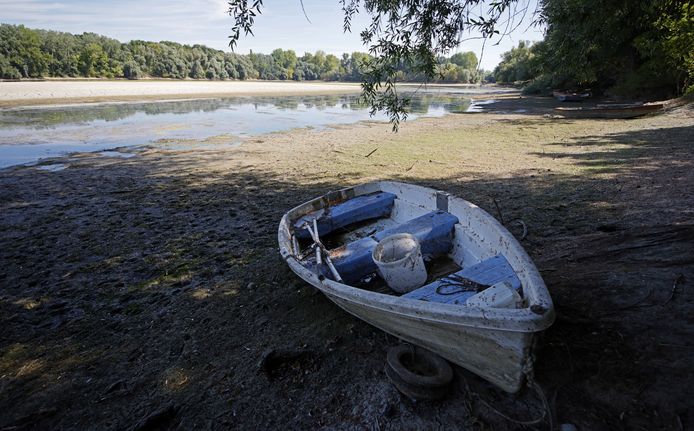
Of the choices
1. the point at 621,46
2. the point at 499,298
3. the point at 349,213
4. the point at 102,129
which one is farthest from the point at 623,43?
the point at 102,129

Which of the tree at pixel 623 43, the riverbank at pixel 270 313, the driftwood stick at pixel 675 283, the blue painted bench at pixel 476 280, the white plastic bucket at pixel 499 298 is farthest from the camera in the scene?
the tree at pixel 623 43

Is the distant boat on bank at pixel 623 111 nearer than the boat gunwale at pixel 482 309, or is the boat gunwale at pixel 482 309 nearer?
the boat gunwale at pixel 482 309

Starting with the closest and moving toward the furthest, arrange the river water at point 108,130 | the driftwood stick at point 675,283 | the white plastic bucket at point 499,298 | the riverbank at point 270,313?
the white plastic bucket at point 499,298
the riverbank at point 270,313
the driftwood stick at point 675,283
the river water at point 108,130

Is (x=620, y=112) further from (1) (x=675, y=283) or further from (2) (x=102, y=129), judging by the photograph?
(2) (x=102, y=129)

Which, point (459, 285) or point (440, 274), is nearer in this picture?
point (459, 285)

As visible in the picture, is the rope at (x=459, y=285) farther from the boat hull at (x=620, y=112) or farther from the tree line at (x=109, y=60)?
the tree line at (x=109, y=60)

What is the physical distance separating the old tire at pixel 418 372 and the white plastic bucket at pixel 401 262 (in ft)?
2.02

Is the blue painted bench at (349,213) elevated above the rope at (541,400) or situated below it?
above

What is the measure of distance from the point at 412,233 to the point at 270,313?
172 centimetres

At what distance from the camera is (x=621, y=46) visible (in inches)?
763

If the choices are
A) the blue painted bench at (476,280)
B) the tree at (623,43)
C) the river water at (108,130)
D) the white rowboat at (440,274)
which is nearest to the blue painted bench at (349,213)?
the white rowboat at (440,274)

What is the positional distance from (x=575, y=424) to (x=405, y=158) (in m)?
9.08

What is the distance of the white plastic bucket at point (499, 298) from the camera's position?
88.6 inches

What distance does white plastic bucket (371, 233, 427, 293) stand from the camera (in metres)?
3.23
